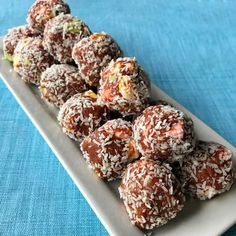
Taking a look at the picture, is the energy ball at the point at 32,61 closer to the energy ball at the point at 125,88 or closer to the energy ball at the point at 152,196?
the energy ball at the point at 125,88

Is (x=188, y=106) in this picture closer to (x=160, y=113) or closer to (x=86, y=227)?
(x=160, y=113)

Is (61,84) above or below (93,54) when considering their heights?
below

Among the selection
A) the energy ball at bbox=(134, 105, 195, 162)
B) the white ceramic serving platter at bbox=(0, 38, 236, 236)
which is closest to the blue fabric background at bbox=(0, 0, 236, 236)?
the white ceramic serving platter at bbox=(0, 38, 236, 236)

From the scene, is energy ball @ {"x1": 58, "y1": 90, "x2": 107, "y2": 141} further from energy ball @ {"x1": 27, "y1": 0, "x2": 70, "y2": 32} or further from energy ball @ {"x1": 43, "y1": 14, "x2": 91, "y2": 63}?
energy ball @ {"x1": 27, "y1": 0, "x2": 70, "y2": 32}

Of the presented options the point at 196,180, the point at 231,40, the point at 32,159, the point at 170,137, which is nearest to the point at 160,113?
the point at 170,137

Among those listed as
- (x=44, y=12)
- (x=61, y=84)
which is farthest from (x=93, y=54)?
(x=44, y=12)

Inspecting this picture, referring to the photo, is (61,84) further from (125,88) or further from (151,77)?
(151,77)

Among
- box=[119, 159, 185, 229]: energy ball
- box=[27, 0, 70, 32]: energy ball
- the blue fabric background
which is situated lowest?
the blue fabric background
